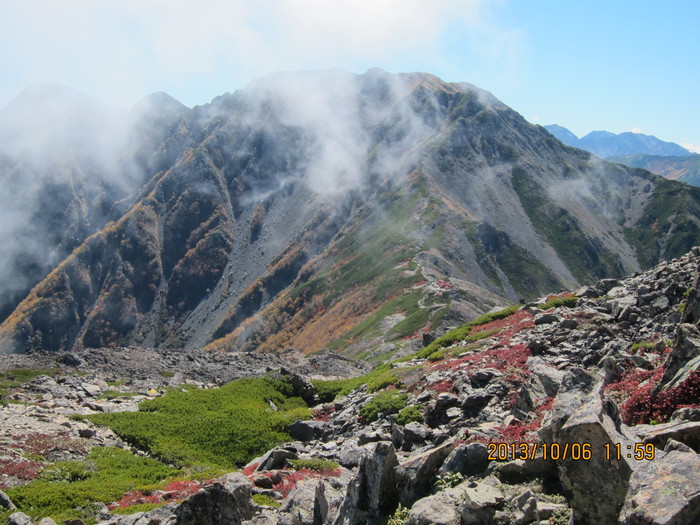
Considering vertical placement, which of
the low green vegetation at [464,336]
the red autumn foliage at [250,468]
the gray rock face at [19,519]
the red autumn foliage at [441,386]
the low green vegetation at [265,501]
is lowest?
the gray rock face at [19,519]

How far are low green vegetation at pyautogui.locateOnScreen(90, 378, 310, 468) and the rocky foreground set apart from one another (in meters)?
1.49

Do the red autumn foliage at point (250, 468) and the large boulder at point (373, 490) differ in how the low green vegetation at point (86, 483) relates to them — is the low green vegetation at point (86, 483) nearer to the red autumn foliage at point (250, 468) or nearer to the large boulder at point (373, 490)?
the red autumn foliage at point (250, 468)

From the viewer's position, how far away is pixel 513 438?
14.4 metres

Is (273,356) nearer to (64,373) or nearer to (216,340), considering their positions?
(64,373)

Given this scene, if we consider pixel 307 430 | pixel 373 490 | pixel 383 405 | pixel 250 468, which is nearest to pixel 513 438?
pixel 373 490

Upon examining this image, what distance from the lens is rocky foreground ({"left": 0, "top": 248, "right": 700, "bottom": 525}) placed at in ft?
29.0

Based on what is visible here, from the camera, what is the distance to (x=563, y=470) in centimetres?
922

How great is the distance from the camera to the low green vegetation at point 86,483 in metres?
18.1

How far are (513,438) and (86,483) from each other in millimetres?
18425

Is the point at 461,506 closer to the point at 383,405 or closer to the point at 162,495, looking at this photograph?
the point at 162,495

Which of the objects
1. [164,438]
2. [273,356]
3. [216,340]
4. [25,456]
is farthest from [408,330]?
[216,340]

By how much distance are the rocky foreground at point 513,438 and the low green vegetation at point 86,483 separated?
142 centimetres

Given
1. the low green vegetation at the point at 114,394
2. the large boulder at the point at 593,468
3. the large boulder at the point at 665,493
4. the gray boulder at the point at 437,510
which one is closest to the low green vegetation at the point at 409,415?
the gray boulder at the point at 437,510

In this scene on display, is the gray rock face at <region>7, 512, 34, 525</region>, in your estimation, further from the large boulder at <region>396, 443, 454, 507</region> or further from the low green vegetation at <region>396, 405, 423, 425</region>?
the low green vegetation at <region>396, 405, 423, 425</region>
